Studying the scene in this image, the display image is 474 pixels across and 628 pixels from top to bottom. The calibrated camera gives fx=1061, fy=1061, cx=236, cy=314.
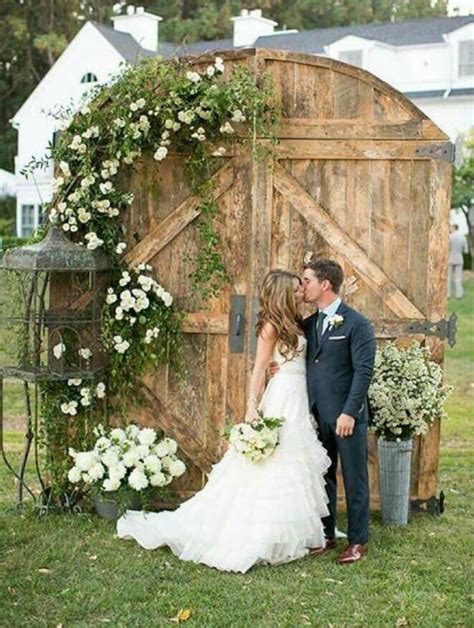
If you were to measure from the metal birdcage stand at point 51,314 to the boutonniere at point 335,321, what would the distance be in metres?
1.66

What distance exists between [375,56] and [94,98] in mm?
24137

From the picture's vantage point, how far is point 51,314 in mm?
7074

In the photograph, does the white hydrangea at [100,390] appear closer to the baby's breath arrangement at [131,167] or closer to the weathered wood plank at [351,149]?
the baby's breath arrangement at [131,167]

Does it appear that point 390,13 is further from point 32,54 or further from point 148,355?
point 148,355

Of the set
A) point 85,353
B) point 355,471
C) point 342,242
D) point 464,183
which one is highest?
point 342,242

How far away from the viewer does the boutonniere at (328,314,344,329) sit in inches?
241

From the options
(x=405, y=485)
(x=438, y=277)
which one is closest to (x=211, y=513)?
(x=405, y=485)

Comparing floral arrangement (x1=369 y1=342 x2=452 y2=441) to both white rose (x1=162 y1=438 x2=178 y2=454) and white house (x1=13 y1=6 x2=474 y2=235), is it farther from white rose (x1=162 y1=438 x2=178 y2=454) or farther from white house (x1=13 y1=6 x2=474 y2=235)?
white house (x1=13 y1=6 x2=474 y2=235)

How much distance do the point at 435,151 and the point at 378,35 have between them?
25.3 metres

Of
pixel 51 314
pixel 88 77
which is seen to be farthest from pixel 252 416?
pixel 88 77

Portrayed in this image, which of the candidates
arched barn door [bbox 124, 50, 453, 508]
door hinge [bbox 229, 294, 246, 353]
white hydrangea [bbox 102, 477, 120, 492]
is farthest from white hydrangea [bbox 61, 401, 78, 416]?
door hinge [bbox 229, 294, 246, 353]

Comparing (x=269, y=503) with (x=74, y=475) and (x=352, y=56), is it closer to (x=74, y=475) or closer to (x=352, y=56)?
(x=74, y=475)

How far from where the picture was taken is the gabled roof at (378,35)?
3019 centimetres

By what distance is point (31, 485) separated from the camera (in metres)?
8.23
